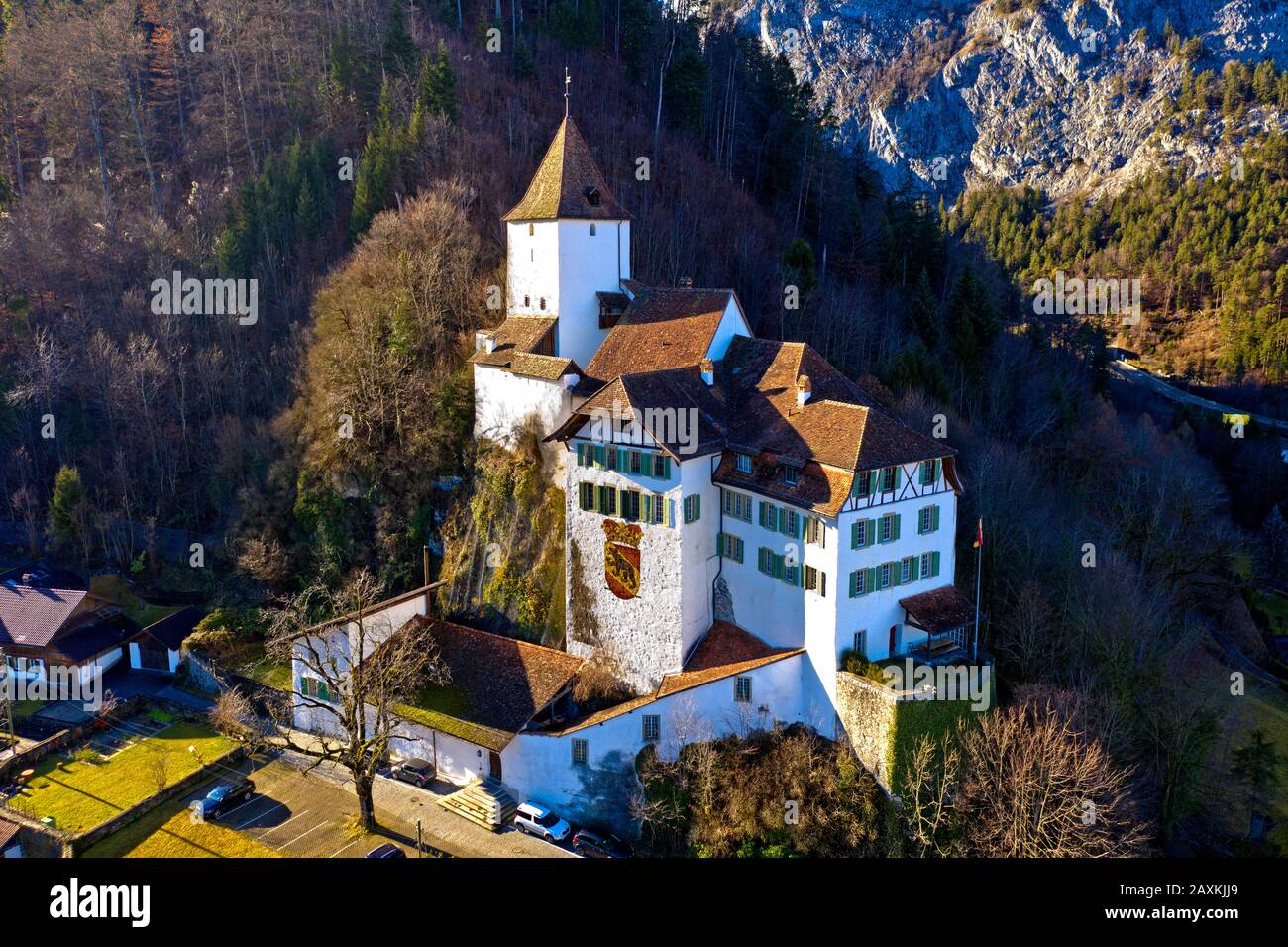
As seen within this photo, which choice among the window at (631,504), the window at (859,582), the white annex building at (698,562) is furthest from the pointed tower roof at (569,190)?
the window at (859,582)

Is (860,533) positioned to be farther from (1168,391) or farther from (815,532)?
(1168,391)

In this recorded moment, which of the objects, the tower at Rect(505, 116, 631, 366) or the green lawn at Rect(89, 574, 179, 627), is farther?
the green lawn at Rect(89, 574, 179, 627)

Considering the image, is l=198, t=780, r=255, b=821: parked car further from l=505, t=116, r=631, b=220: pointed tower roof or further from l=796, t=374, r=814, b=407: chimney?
l=505, t=116, r=631, b=220: pointed tower roof

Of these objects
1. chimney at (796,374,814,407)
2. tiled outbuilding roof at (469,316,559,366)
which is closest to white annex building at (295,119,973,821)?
chimney at (796,374,814,407)

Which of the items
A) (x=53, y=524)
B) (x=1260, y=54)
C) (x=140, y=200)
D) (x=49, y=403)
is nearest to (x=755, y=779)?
(x=53, y=524)

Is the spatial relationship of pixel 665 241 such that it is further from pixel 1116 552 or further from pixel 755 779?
pixel 755 779

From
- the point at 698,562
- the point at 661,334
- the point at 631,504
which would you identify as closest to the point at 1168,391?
the point at 661,334
